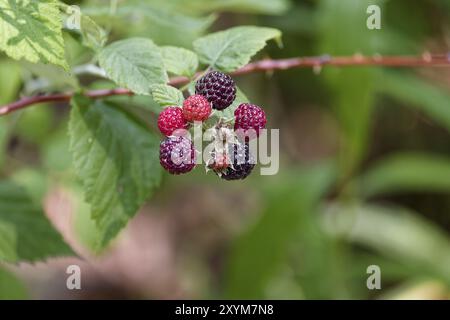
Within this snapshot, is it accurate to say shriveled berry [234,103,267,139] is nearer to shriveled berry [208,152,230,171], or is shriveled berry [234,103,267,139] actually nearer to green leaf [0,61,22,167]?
shriveled berry [208,152,230,171]

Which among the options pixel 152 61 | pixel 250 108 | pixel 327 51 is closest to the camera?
pixel 250 108

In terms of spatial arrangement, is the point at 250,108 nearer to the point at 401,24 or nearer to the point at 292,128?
the point at 401,24

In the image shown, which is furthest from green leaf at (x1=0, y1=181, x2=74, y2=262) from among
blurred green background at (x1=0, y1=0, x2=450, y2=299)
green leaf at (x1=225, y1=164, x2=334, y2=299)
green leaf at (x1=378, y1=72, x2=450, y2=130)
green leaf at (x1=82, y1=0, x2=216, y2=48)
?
green leaf at (x1=378, y1=72, x2=450, y2=130)

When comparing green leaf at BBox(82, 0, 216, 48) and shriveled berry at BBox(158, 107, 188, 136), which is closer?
shriveled berry at BBox(158, 107, 188, 136)

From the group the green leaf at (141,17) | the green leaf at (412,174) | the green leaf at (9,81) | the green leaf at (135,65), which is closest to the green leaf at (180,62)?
the green leaf at (135,65)

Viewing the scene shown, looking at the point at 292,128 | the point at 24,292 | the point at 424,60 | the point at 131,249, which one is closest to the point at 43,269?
the point at 131,249

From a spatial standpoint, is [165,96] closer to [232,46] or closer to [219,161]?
[219,161]

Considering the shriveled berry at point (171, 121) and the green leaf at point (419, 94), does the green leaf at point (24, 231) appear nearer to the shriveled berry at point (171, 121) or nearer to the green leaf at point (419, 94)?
the shriveled berry at point (171, 121)
